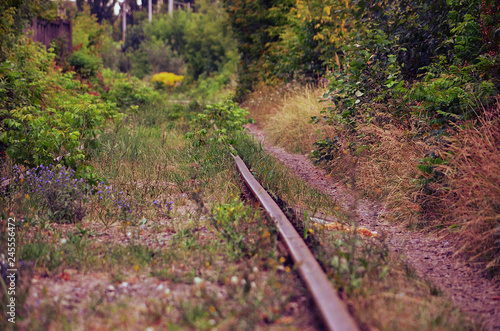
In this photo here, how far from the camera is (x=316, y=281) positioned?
2523mm

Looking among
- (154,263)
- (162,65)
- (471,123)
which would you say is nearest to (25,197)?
(154,263)

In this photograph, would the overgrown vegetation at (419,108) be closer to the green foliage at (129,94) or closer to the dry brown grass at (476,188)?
the dry brown grass at (476,188)

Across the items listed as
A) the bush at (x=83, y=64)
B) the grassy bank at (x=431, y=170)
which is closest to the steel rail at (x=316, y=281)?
the grassy bank at (x=431, y=170)

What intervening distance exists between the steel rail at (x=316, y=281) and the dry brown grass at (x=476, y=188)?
1345mm

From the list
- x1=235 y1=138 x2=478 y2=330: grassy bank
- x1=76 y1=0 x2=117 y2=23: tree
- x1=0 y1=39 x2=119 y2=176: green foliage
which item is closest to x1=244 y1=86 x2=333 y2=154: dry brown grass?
x1=0 y1=39 x2=119 y2=176: green foliage

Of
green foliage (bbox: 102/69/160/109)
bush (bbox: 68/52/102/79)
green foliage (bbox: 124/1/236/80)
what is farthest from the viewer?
green foliage (bbox: 124/1/236/80)

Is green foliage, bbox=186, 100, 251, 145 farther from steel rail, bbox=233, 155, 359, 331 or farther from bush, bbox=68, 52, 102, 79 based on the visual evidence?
bush, bbox=68, 52, 102, 79

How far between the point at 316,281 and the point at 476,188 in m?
2.16

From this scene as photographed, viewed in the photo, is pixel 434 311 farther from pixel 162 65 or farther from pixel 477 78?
pixel 162 65

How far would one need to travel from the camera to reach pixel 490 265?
3.32 metres

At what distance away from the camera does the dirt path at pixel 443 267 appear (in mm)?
3020

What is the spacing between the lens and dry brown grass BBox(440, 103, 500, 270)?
11.6ft

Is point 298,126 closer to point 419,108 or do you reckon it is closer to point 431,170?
point 419,108

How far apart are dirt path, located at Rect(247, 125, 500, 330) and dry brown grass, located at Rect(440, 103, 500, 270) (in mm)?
167
